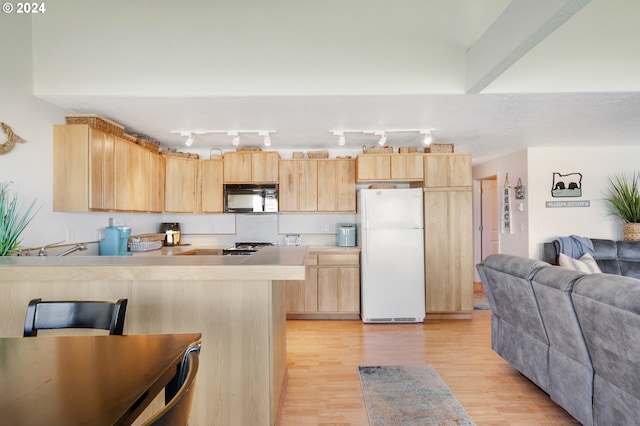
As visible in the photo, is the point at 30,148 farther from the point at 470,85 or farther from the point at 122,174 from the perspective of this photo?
the point at 470,85

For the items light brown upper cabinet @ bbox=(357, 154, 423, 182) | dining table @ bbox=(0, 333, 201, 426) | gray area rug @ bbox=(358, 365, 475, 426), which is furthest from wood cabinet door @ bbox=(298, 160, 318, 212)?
dining table @ bbox=(0, 333, 201, 426)

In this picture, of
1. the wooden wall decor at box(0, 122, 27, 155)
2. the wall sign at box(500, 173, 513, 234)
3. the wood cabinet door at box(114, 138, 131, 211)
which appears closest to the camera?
the wooden wall decor at box(0, 122, 27, 155)

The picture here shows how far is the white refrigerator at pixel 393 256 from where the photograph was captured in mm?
4043

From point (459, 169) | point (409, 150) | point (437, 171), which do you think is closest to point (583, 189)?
point (459, 169)

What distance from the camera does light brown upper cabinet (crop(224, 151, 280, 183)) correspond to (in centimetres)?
447

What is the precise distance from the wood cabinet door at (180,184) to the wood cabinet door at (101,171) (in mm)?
1180

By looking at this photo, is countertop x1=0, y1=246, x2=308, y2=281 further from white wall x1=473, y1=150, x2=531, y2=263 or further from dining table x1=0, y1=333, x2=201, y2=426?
white wall x1=473, y1=150, x2=531, y2=263

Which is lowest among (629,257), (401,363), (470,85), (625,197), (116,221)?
(401,363)

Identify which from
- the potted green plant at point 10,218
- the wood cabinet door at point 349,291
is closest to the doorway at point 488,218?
the wood cabinet door at point 349,291

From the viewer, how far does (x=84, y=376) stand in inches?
35.0

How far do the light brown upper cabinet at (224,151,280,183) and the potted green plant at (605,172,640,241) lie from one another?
4.85 m

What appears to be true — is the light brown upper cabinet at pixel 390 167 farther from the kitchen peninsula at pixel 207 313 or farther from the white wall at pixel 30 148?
the white wall at pixel 30 148

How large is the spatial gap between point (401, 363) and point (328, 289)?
A: 1.45 meters

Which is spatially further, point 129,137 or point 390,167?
point 390,167
